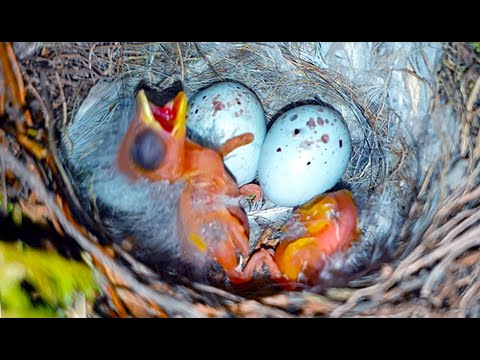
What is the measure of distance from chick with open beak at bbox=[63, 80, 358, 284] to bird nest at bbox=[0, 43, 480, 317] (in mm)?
76

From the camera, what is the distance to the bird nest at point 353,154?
117cm

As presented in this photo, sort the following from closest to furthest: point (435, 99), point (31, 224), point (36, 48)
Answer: point (31, 224)
point (36, 48)
point (435, 99)

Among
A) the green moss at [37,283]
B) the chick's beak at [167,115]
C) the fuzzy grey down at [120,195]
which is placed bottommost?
the green moss at [37,283]

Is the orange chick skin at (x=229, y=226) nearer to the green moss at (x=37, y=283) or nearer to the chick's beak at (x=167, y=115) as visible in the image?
the chick's beak at (x=167, y=115)

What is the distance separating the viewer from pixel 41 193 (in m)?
1.16

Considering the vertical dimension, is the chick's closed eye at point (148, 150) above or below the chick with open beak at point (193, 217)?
above

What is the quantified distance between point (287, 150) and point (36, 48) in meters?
0.66

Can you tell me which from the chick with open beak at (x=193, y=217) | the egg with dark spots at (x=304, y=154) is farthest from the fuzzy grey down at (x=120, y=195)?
the egg with dark spots at (x=304, y=154)

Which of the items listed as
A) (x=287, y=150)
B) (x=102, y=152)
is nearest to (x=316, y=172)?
(x=287, y=150)

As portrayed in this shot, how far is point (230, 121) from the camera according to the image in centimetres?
138

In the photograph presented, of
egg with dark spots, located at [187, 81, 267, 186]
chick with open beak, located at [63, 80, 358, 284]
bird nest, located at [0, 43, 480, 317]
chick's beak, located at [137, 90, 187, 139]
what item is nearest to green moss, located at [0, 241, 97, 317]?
bird nest, located at [0, 43, 480, 317]

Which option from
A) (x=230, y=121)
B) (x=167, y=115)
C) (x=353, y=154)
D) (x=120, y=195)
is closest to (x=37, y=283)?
(x=120, y=195)

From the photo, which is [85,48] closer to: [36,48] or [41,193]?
[36,48]

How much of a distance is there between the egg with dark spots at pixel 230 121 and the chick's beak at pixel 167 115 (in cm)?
15
